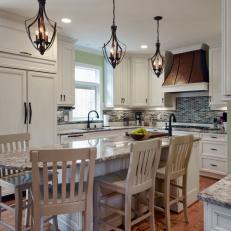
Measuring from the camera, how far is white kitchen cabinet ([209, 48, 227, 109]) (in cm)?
474

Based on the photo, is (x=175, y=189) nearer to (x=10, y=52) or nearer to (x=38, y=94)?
(x=38, y=94)

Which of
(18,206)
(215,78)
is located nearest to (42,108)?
(18,206)

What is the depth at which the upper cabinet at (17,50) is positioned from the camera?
11.0ft

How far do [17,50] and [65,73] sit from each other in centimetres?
117

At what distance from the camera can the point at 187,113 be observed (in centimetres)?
561

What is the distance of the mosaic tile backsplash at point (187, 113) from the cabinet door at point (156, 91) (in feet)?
1.21

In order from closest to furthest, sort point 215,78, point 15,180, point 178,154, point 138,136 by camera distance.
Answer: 1. point 15,180
2. point 178,154
3. point 138,136
4. point 215,78

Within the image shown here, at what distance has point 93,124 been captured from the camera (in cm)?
545

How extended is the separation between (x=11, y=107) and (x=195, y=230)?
2833 mm

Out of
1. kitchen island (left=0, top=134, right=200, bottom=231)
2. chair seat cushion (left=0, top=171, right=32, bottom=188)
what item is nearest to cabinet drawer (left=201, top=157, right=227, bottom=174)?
kitchen island (left=0, top=134, right=200, bottom=231)

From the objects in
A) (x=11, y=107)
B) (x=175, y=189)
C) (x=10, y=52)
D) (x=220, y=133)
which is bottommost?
(x=175, y=189)

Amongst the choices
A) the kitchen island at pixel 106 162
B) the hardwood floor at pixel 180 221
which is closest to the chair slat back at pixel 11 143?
the kitchen island at pixel 106 162

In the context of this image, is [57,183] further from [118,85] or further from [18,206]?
[118,85]

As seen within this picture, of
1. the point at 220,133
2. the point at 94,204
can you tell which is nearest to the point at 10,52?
the point at 94,204
